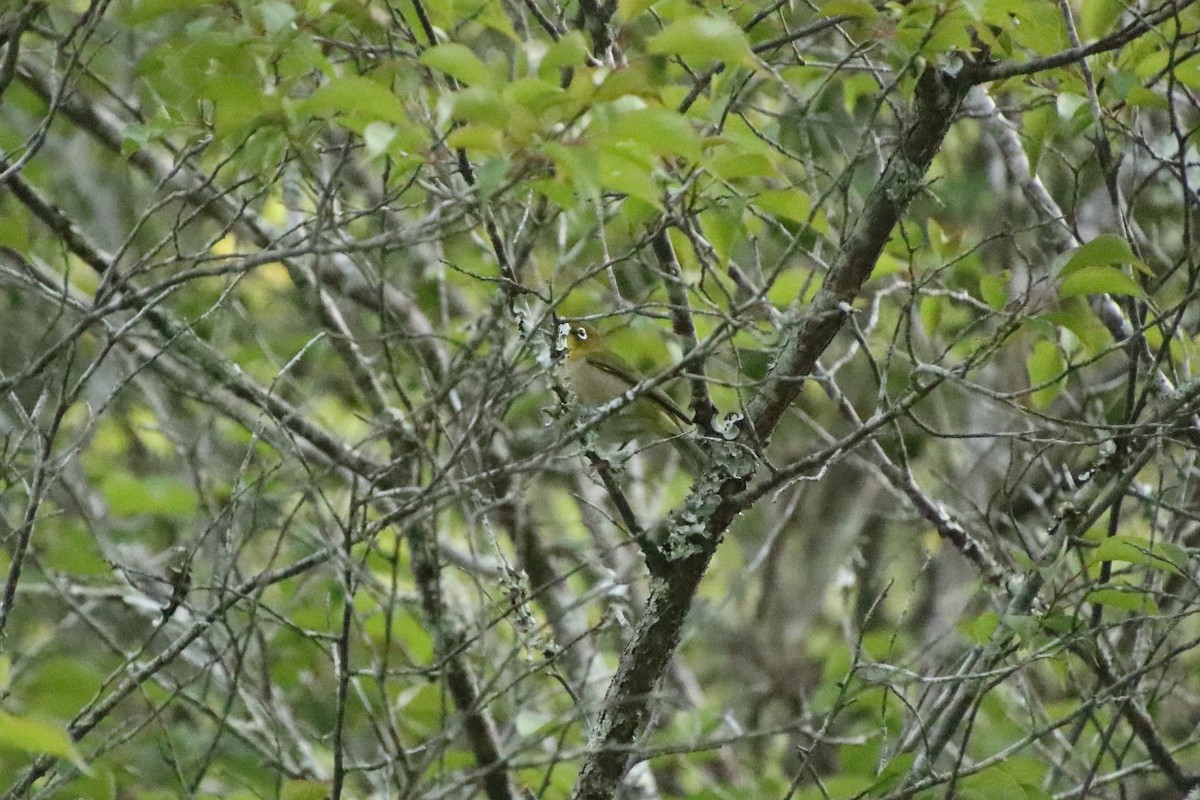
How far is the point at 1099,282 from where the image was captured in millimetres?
2424

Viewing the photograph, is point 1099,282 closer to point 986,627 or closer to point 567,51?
point 986,627

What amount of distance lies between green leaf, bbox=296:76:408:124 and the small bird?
1766 mm

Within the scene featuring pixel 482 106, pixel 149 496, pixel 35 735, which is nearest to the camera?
pixel 35 735

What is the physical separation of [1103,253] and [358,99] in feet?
4.71

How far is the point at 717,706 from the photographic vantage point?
12.7 feet

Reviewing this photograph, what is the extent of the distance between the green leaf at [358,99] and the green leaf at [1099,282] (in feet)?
4.61

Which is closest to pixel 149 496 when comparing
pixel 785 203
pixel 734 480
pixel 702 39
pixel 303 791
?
pixel 303 791

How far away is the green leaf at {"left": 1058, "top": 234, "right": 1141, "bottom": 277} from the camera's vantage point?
2.32 metres

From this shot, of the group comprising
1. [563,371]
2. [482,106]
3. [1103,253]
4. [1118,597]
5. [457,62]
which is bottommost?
[1118,597]

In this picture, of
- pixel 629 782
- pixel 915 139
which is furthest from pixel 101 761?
pixel 915 139

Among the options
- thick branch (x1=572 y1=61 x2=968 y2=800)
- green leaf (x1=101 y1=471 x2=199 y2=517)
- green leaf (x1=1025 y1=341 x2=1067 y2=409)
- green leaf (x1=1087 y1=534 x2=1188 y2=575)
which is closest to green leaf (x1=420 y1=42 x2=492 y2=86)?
thick branch (x1=572 y1=61 x2=968 y2=800)

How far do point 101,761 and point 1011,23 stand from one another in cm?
266

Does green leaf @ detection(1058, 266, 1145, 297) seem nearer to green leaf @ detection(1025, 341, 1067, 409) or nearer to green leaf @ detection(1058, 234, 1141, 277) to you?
green leaf @ detection(1058, 234, 1141, 277)

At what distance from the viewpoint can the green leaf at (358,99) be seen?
68.1 inches
